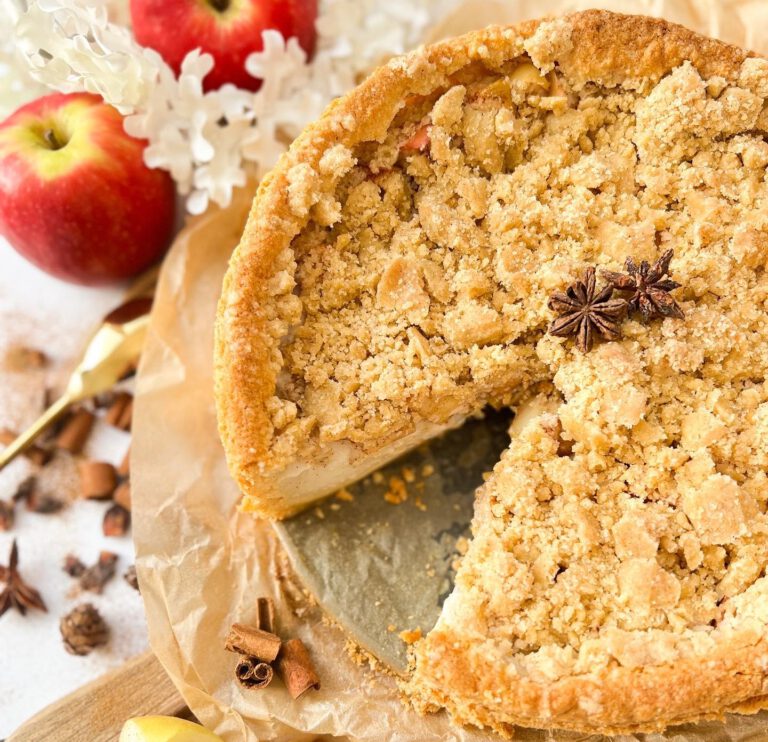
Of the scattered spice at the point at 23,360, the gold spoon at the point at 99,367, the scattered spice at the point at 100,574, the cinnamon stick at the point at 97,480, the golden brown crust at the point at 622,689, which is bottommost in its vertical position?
the golden brown crust at the point at 622,689

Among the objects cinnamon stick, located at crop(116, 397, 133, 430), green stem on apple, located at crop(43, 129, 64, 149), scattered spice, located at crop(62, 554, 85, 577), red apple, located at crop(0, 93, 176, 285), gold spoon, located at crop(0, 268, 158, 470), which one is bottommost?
scattered spice, located at crop(62, 554, 85, 577)

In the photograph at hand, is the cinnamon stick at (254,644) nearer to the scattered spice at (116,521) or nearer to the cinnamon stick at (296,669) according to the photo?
the cinnamon stick at (296,669)

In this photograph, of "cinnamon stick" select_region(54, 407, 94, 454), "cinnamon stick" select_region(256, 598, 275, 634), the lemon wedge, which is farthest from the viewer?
"cinnamon stick" select_region(54, 407, 94, 454)

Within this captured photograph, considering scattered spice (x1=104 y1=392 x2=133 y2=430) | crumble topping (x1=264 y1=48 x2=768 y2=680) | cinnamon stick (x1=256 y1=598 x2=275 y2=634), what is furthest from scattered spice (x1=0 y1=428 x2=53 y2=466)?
crumble topping (x1=264 y1=48 x2=768 y2=680)

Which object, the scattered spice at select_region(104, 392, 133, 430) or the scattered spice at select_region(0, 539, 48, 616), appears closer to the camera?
the scattered spice at select_region(0, 539, 48, 616)

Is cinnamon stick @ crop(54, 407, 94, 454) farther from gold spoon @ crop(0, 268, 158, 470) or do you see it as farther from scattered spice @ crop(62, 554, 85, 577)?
scattered spice @ crop(62, 554, 85, 577)

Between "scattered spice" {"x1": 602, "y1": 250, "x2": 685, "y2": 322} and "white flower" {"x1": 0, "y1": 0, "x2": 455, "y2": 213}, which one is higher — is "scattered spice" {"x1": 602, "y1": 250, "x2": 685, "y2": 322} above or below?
below

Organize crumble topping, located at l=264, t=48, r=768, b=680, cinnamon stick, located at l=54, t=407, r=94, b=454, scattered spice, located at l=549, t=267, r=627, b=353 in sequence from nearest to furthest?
crumble topping, located at l=264, t=48, r=768, b=680 < scattered spice, located at l=549, t=267, r=627, b=353 < cinnamon stick, located at l=54, t=407, r=94, b=454

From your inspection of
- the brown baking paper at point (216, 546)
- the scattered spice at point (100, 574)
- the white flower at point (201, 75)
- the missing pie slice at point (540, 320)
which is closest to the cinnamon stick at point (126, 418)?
the brown baking paper at point (216, 546)
